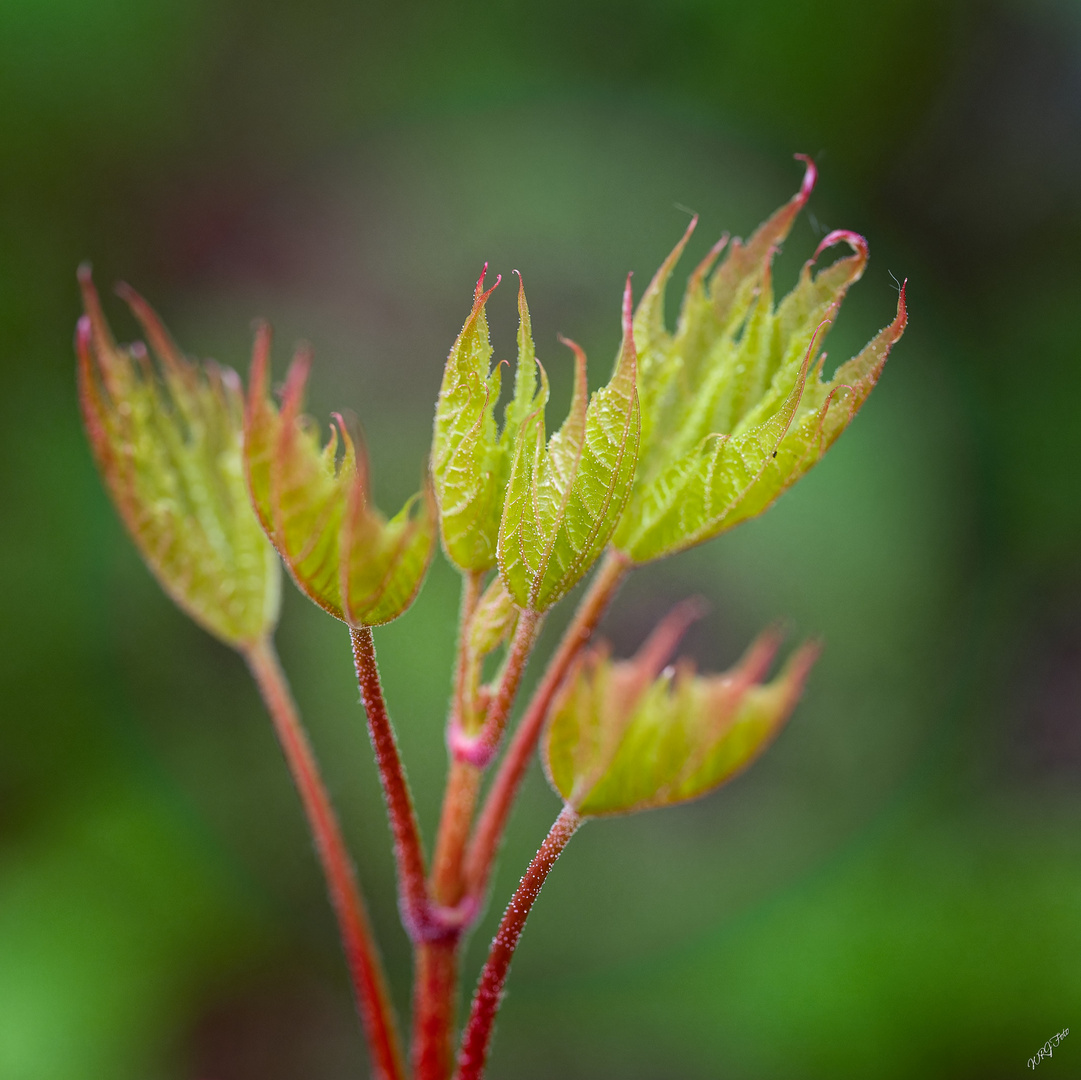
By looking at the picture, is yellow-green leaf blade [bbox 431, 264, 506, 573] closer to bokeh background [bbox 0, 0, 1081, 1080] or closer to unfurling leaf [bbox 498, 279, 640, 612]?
unfurling leaf [bbox 498, 279, 640, 612]

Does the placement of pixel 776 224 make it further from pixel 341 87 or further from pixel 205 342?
pixel 341 87

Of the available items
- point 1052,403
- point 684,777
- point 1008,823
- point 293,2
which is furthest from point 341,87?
point 684,777

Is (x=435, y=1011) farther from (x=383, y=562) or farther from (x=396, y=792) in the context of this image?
(x=383, y=562)

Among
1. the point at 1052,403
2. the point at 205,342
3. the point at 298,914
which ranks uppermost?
the point at 1052,403

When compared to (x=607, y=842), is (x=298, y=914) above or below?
below

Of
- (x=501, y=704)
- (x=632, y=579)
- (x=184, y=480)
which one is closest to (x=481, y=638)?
(x=501, y=704)

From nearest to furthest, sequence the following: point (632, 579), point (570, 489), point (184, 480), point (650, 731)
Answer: point (570, 489), point (650, 731), point (184, 480), point (632, 579)
